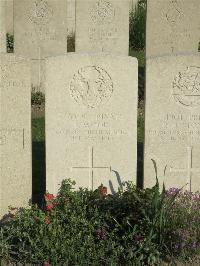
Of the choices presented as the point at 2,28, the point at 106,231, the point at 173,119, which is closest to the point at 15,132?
the point at 106,231

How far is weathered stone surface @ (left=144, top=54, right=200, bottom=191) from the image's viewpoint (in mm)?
5789

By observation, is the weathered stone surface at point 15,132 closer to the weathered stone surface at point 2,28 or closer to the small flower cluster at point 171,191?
the small flower cluster at point 171,191

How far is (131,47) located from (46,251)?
10601 millimetres

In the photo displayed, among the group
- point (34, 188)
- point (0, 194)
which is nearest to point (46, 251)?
point (0, 194)

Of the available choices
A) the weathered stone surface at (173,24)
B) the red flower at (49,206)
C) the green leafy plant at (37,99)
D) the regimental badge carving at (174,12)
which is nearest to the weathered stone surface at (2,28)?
the green leafy plant at (37,99)

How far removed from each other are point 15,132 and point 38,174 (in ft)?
5.76

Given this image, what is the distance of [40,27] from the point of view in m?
10.8

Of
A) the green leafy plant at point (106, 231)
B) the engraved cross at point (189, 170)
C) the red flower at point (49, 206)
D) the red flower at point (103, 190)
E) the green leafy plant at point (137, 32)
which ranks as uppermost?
the green leafy plant at point (137, 32)

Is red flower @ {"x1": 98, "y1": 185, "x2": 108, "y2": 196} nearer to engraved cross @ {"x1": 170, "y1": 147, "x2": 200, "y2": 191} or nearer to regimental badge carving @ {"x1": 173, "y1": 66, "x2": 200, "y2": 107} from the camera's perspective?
engraved cross @ {"x1": 170, "y1": 147, "x2": 200, "y2": 191}

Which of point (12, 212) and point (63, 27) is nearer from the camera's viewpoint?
point (12, 212)

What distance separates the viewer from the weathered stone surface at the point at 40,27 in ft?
35.0

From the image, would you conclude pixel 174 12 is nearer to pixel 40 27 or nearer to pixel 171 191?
pixel 40 27

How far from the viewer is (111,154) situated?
5957 millimetres

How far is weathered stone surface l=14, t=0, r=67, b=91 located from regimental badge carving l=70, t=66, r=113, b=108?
16.7ft
